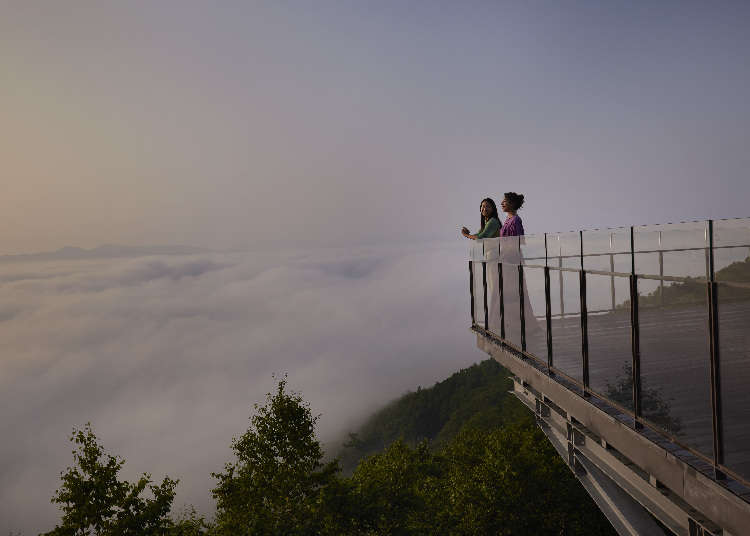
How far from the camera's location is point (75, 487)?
22.3 metres

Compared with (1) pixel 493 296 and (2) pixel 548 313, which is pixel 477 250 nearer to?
(1) pixel 493 296

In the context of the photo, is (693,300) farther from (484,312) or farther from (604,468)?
(484,312)

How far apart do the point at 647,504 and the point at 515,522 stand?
20.6 metres

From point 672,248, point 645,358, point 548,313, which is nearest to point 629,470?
point 645,358

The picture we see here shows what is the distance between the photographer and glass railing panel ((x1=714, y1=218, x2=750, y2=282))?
21.7 feet

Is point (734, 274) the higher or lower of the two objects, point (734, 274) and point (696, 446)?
the higher

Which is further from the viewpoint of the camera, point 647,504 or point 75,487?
point 75,487

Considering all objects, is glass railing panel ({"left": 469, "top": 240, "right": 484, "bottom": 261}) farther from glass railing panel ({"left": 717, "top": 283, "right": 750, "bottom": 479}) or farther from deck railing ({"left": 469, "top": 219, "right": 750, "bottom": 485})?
glass railing panel ({"left": 717, "top": 283, "right": 750, "bottom": 479})

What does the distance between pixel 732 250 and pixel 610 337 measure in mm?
1788

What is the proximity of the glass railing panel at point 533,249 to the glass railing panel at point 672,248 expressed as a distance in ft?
5.82

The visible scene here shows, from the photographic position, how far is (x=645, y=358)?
6.18 m

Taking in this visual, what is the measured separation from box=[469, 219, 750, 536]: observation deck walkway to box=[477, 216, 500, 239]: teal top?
2.78ft

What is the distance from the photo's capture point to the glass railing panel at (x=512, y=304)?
1138cm

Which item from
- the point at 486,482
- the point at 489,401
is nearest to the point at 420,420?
the point at 489,401
